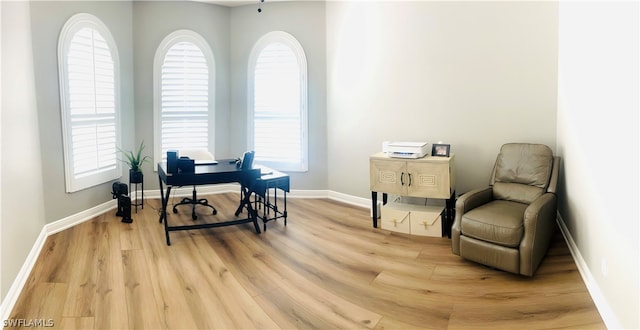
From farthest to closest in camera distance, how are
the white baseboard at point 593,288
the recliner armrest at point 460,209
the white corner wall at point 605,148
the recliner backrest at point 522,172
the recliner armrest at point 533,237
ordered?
the recliner backrest at point 522,172
the recliner armrest at point 460,209
the recliner armrest at point 533,237
the white baseboard at point 593,288
the white corner wall at point 605,148

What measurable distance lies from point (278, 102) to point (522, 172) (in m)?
3.43

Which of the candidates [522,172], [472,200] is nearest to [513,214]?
[472,200]

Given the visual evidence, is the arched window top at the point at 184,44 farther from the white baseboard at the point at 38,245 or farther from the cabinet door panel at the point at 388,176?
the cabinet door panel at the point at 388,176

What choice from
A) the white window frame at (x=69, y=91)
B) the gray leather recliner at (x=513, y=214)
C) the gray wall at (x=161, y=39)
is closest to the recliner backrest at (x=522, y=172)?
the gray leather recliner at (x=513, y=214)

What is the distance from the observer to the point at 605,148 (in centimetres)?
271

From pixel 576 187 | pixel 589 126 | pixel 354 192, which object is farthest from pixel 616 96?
pixel 354 192

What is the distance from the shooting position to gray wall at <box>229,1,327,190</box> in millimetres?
5941

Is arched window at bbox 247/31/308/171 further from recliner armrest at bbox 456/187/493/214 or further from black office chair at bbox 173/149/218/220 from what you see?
recliner armrest at bbox 456/187/493/214

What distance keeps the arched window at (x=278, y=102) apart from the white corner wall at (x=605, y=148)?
10.9ft

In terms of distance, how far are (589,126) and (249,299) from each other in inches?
107

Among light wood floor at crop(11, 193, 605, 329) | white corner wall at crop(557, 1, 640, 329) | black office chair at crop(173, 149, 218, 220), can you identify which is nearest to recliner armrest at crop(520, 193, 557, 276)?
light wood floor at crop(11, 193, 605, 329)

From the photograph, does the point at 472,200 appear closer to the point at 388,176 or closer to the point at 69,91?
the point at 388,176

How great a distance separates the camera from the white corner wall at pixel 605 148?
2268 mm

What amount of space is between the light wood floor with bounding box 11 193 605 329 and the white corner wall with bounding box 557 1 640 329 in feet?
1.07
